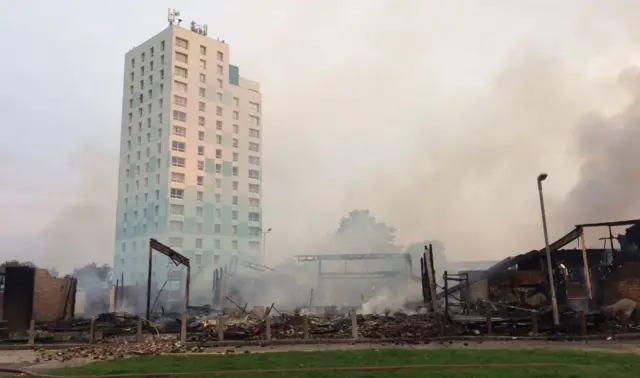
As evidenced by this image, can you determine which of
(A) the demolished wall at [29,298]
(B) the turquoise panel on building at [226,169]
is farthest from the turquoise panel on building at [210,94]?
(A) the demolished wall at [29,298]

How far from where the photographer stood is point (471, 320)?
25.4 metres

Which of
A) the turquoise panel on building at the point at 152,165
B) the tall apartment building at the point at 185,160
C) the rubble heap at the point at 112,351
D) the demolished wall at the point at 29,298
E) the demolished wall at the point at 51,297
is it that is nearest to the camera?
the rubble heap at the point at 112,351

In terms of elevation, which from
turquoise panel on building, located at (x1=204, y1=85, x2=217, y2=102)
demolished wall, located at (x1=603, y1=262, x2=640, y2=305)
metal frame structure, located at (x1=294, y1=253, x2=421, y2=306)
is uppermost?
turquoise panel on building, located at (x1=204, y1=85, x2=217, y2=102)

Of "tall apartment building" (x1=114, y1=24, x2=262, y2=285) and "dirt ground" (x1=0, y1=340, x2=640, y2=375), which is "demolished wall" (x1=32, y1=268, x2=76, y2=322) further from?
"tall apartment building" (x1=114, y1=24, x2=262, y2=285)

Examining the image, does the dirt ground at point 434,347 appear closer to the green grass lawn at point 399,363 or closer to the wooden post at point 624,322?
the wooden post at point 624,322

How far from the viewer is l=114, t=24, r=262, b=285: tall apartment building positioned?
87.1 m

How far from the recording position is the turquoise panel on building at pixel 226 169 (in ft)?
320

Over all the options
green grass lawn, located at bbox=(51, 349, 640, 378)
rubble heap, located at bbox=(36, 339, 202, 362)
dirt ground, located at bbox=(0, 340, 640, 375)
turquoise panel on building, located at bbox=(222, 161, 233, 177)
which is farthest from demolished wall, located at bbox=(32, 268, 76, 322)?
turquoise panel on building, located at bbox=(222, 161, 233, 177)

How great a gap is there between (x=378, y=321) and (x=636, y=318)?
42.3 ft

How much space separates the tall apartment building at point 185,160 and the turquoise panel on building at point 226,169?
0.20 m

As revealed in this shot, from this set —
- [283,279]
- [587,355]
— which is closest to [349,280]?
[283,279]

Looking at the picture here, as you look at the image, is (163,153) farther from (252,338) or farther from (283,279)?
(252,338)

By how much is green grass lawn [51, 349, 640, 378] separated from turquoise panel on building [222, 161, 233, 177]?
81642mm

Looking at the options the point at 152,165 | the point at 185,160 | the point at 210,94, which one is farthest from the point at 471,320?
the point at 210,94
